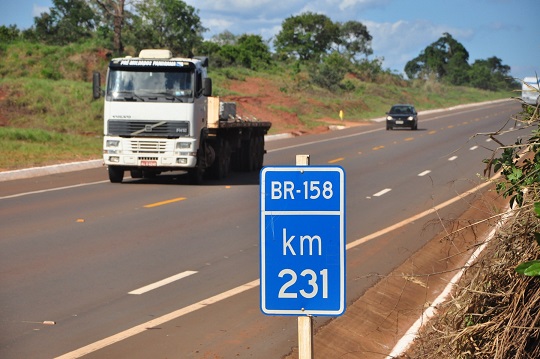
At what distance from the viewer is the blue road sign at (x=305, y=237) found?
175 inches

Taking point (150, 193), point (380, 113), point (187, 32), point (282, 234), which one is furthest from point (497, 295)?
point (380, 113)

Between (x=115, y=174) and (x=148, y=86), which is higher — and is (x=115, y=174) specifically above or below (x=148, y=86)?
below

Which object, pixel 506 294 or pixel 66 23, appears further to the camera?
pixel 66 23

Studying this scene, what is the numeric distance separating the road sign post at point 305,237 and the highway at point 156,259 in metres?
1.90

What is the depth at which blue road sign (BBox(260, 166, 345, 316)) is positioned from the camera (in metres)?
4.45

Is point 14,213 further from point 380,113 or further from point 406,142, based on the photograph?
point 380,113

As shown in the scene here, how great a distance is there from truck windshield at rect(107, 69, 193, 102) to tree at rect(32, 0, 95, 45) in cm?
5475

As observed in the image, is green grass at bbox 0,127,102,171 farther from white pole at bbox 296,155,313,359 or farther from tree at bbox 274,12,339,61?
tree at bbox 274,12,339,61

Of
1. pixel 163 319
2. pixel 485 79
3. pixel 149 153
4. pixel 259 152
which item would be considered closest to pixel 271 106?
pixel 259 152

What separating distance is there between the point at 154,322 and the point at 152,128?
45.3 ft

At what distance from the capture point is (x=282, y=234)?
4504 millimetres

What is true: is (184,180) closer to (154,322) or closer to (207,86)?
(207,86)

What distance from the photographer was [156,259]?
12.6 metres

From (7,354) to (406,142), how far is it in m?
36.3
